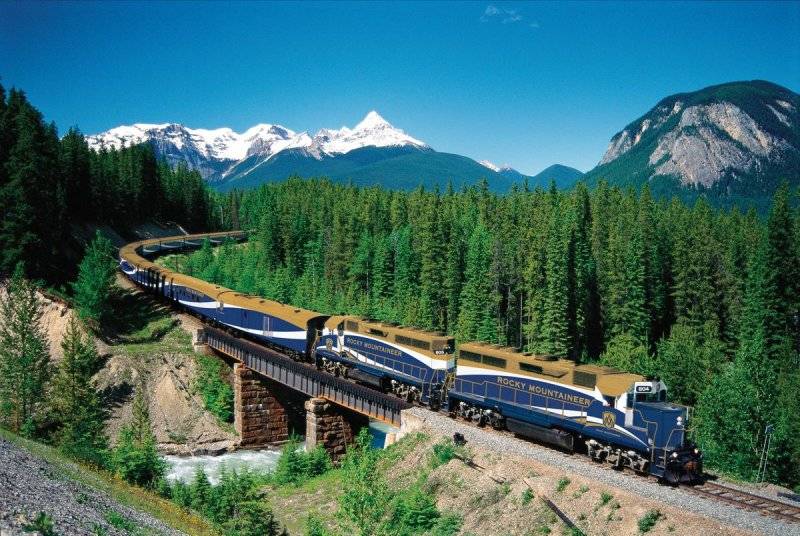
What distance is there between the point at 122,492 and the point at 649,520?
2168cm

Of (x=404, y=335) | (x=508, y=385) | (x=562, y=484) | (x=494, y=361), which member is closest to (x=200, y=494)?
(x=404, y=335)

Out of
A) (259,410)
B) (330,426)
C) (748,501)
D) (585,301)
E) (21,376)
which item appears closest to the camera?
(748,501)

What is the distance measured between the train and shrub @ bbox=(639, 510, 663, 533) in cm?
335

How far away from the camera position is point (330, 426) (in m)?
45.3

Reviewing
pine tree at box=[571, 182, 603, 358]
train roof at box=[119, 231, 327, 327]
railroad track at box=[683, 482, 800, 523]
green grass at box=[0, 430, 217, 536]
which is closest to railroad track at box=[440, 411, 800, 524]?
railroad track at box=[683, 482, 800, 523]

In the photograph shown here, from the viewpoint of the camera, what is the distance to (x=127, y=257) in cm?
8262

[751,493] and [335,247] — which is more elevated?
[335,247]

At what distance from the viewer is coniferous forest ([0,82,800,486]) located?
177 feet

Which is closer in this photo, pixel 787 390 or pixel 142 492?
pixel 142 492

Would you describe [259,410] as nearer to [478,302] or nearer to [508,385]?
[508,385]

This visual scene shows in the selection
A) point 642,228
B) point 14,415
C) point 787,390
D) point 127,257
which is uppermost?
point 642,228

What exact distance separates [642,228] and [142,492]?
72.4 meters

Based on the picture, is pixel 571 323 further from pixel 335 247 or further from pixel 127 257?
pixel 127 257

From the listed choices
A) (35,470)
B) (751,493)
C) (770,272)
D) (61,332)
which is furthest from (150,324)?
(770,272)
